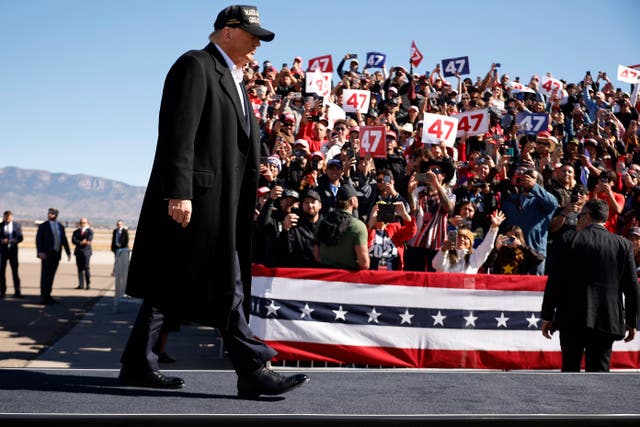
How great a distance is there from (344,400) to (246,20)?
6.03ft

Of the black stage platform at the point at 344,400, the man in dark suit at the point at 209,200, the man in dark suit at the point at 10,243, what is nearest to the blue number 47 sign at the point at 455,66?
the man in dark suit at the point at 10,243

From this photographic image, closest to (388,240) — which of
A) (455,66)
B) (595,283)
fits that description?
(595,283)

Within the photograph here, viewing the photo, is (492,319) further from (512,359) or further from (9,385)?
(9,385)

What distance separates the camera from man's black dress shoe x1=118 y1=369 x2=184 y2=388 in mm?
3906

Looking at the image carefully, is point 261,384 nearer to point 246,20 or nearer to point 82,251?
point 246,20

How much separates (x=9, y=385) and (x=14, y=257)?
46.8 feet

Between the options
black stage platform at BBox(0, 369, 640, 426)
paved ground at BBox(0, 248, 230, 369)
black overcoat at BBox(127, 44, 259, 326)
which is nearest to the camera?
black stage platform at BBox(0, 369, 640, 426)

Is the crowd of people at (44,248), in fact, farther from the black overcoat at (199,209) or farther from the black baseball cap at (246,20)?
the black baseball cap at (246,20)

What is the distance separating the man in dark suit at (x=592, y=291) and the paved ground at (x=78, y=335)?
15.9 feet

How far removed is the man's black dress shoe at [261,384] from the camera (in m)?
3.75

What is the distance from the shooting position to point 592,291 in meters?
6.02

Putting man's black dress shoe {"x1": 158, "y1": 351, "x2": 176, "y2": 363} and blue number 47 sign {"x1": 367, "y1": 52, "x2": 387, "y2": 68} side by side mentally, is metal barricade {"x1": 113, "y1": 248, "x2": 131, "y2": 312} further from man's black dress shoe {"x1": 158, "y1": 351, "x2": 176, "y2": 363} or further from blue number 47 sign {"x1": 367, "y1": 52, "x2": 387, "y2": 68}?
blue number 47 sign {"x1": 367, "y1": 52, "x2": 387, "y2": 68}

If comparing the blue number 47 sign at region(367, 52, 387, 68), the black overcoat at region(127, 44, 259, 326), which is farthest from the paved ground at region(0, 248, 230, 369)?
the blue number 47 sign at region(367, 52, 387, 68)

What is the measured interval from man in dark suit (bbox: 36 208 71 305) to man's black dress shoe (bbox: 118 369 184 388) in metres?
12.7
